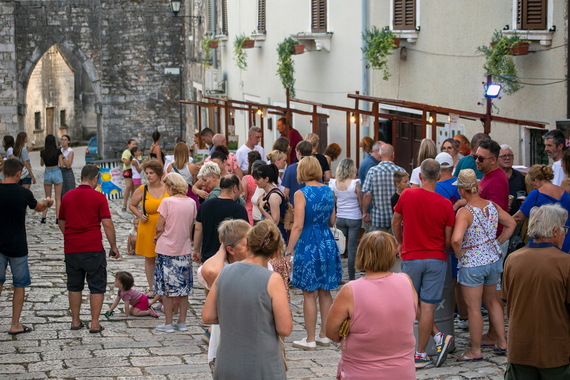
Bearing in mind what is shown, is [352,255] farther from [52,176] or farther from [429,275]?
[52,176]

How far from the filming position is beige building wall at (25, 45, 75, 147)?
45.1 m

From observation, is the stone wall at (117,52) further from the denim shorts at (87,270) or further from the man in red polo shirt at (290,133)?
the denim shorts at (87,270)

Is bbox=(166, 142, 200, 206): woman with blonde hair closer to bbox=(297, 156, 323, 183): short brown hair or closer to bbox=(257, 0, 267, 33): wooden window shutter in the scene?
bbox=(297, 156, 323, 183): short brown hair

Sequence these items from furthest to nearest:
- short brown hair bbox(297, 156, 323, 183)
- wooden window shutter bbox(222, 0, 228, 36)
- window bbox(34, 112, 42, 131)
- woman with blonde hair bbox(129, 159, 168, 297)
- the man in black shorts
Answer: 1. window bbox(34, 112, 42, 131)
2. wooden window shutter bbox(222, 0, 228, 36)
3. woman with blonde hair bbox(129, 159, 168, 297)
4. the man in black shorts
5. short brown hair bbox(297, 156, 323, 183)

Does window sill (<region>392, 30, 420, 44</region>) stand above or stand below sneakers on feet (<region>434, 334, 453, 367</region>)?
above

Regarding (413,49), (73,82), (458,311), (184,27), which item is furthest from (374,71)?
(73,82)

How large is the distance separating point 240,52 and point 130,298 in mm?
15057

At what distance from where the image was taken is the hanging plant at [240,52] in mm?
24344

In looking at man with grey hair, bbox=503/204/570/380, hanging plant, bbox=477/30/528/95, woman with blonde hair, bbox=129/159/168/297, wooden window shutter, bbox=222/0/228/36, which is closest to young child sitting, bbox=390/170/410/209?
hanging plant, bbox=477/30/528/95

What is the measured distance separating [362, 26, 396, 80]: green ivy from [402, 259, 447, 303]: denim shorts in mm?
7589

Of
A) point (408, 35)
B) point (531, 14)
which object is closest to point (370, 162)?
point (531, 14)

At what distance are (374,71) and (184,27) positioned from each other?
59.3 ft

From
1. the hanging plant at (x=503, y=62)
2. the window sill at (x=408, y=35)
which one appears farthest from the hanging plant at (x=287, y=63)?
the hanging plant at (x=503, y=62)

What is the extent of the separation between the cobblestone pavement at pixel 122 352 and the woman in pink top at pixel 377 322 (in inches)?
90.4
